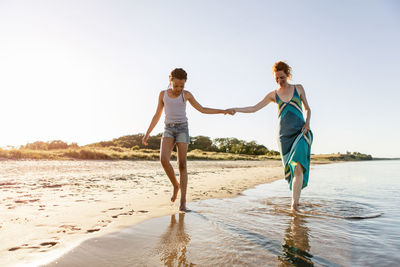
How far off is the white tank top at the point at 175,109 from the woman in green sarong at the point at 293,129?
1.59 m

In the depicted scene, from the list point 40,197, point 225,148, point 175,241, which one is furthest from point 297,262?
point 225,148

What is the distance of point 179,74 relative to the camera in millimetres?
4227

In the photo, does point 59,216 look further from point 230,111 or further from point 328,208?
point 328,208

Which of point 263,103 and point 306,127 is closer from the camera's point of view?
point 306,127

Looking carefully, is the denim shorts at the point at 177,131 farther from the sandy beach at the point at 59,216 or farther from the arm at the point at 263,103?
the arm at the point at 263,103

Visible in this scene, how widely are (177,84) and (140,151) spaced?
23576 mm

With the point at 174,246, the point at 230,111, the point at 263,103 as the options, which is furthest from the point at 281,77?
the point at 174,246

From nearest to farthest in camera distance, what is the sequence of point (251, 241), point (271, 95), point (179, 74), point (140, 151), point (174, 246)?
point (174, 246), point (251, 241), point (179, 74), point (271, 95), point (140, 151)

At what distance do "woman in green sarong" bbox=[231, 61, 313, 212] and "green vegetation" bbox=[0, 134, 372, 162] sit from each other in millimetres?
14982

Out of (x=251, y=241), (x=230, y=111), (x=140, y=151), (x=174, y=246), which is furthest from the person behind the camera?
(x=140, y=151)

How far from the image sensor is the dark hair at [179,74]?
422cm

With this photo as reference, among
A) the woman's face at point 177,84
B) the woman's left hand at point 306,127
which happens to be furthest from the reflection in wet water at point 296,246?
the woman's face at point 177,84

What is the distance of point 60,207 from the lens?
386cm

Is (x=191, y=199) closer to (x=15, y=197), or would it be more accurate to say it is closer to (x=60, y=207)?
(x=60, y=207)
